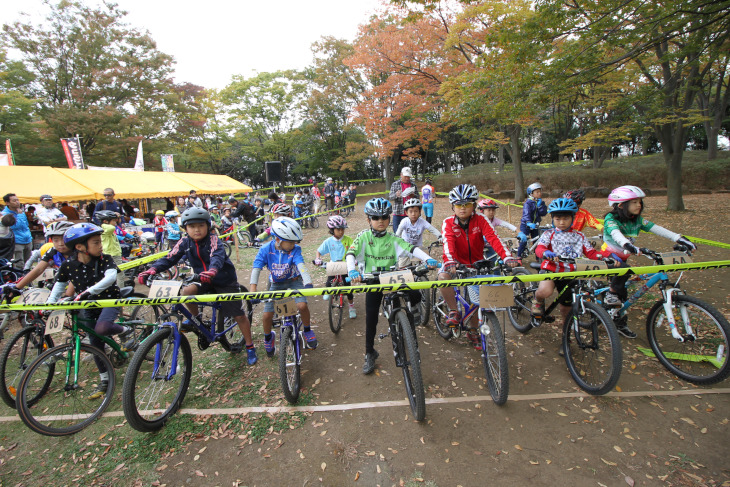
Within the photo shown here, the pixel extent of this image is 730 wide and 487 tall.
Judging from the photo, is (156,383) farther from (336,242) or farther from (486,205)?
(486,205)

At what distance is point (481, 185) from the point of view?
2345 centimetres

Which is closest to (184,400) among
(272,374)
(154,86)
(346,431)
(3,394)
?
(272,374)

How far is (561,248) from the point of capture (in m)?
4.36

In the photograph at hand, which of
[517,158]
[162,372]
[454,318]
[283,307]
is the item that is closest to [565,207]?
[454,318]

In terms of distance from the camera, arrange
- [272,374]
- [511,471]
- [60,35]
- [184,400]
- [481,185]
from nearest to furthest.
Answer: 1. [511,471]
2. [184,400]
3. [272,374]
4. [60,35]
5. [481,185]

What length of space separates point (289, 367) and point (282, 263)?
1.34 meters

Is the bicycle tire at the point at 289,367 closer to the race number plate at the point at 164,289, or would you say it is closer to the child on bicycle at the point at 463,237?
the race number plate at the point at 164,289

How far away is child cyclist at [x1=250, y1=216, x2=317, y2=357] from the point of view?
4195mm

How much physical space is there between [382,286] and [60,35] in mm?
Answer: 31394

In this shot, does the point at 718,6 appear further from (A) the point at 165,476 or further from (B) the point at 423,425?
(A) the point at 165,476

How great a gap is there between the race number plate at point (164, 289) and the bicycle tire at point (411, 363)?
238cm

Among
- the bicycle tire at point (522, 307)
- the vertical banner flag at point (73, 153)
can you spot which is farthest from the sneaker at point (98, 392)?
the vertical banner flag at point (73, 153)

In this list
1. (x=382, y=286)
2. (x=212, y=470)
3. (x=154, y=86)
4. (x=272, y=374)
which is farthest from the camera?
(x=154, y=86)

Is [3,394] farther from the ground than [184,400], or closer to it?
farther from the ground
